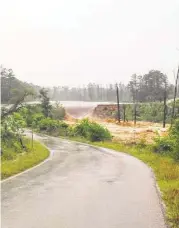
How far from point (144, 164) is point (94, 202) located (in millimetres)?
11545

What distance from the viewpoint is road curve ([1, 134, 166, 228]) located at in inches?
386

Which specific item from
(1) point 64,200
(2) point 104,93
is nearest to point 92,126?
(1) point 64,200

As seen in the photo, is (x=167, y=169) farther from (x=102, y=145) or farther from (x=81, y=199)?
(x=102, y=145)

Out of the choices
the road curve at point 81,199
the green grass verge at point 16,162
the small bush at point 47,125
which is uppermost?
the road curve at point 81,199

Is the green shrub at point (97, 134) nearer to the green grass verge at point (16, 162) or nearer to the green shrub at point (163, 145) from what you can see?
the green shrub at point (163, 145)

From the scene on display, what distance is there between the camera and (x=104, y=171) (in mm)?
19406

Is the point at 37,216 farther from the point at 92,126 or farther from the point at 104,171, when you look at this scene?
the point at 92,126

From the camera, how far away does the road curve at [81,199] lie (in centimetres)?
981

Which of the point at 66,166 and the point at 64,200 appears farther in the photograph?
the point at 66,166

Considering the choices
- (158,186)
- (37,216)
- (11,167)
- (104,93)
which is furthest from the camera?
(104,93)

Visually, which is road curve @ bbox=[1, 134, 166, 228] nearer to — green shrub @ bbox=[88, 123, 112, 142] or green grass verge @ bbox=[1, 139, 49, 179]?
green grass verge @ bbox=[1, 139, 49, 179]

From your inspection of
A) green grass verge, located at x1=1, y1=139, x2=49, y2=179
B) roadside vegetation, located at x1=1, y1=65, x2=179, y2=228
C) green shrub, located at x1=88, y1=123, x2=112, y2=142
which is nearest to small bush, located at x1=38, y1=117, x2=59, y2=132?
roadside vegetation, located at x1=1, y1=65, x2=179, y2=228

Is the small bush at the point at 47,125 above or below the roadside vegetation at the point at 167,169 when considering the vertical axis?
below

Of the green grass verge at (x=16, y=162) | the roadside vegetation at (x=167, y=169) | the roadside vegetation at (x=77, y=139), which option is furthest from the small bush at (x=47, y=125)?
the green grass verge at (x=16, y=162)
